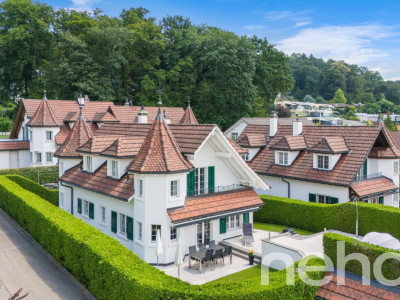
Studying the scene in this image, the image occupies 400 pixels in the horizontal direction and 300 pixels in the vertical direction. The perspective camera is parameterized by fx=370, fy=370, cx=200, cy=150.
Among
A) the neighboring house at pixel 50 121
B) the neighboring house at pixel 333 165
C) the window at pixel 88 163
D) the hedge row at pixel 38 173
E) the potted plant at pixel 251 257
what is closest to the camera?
the potted plant at pixel 251 257

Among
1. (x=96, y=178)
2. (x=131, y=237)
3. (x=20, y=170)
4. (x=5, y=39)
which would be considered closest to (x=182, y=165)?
(x=131, y=237)

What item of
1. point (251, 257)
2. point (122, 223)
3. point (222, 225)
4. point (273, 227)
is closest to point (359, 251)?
point (251, 257)

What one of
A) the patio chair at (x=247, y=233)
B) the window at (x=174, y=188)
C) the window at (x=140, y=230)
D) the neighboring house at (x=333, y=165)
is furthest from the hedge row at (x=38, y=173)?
the patio chair at (x=247, y=233)

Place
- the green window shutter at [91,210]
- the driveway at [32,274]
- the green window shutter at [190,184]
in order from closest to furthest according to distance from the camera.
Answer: the driveway at [32,274] < the green window shutter at [190,184] < the green window shutter at [91,210]

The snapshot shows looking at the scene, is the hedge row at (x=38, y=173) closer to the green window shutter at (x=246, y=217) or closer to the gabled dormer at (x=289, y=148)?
the gabled dormer at (x=289, y=148)

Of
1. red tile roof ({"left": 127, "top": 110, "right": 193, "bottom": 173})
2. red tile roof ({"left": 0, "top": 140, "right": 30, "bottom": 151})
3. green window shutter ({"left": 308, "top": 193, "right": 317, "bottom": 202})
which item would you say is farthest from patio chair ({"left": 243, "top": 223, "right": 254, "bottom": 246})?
red tile roof ({"left": 0, "top": 140, "right": 30, "bottom": 151})

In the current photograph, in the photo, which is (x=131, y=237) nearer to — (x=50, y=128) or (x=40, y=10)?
(x=50, y=128)
